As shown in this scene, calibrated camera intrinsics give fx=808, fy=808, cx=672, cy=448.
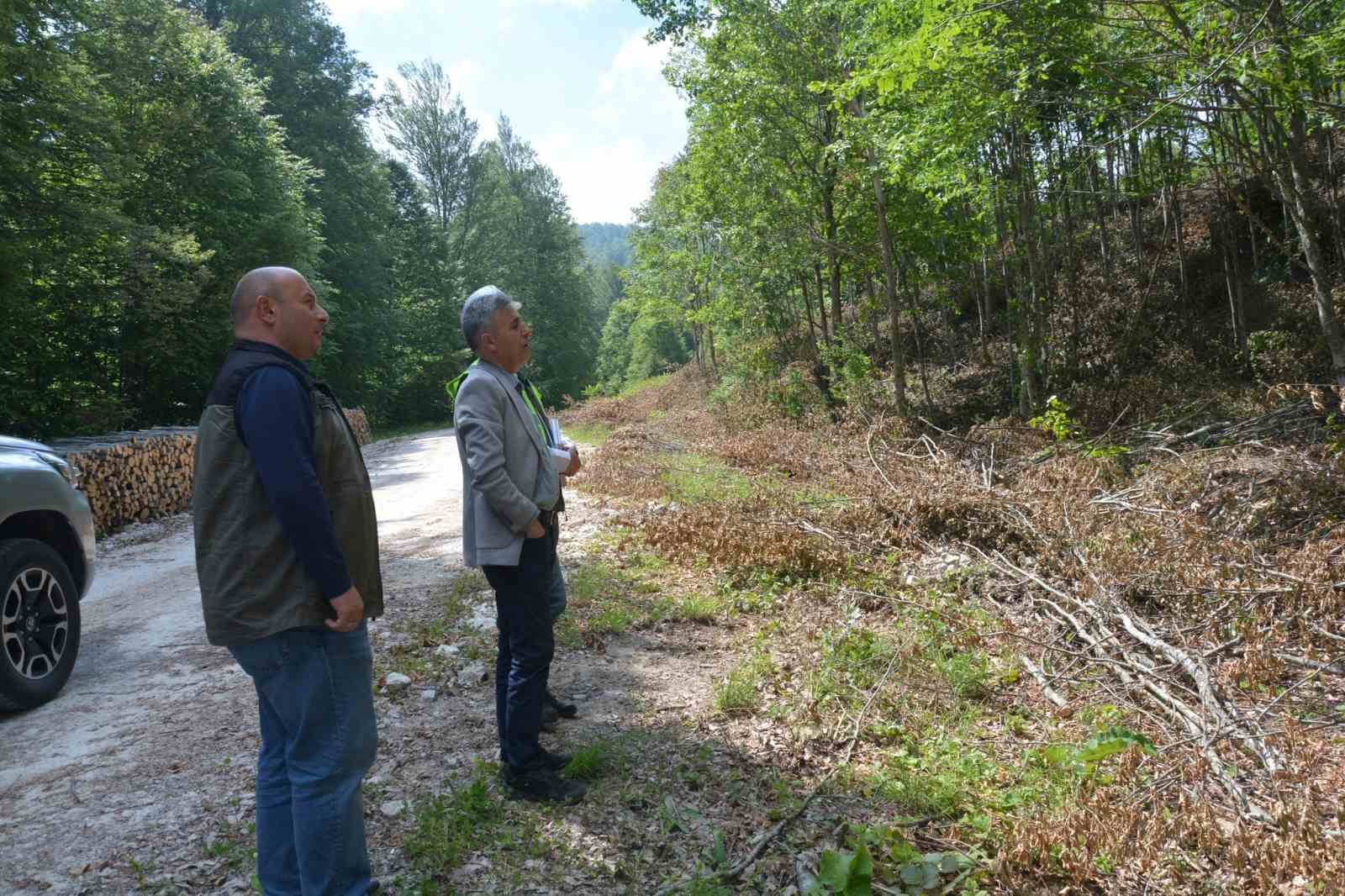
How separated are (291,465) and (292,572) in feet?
1.13

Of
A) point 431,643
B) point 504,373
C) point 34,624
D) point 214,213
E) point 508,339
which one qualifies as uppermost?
point 214,213

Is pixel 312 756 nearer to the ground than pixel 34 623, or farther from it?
nearer to the ground

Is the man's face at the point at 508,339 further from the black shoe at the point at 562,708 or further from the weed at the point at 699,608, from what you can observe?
the weed at the point at 699,608

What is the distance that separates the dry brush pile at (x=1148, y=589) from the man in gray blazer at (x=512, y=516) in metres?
1.96

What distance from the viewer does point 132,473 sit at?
11.5m

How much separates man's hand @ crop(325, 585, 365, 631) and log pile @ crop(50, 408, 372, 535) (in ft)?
25.9

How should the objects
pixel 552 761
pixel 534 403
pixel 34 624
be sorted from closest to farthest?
pixel 552 761 → pixel 534 403 → pixel 34 624

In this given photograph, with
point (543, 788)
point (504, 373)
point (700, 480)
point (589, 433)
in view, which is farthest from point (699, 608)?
point (589, 433)

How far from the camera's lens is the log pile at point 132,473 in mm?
10633

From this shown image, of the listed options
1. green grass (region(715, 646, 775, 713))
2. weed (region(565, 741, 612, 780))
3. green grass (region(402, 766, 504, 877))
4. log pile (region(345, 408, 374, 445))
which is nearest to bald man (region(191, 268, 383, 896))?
green grass (region(402, 766, 504, 877))

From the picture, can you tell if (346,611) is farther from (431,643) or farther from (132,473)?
(132,473)

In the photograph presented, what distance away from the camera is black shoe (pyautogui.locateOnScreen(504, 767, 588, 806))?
139 inches

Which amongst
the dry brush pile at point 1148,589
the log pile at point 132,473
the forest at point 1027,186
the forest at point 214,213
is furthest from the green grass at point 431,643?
the forest at point 214,213

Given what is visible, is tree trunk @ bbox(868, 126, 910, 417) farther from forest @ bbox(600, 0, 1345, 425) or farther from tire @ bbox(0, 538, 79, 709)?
tire @ bbox(0, 538, 79, 709)
